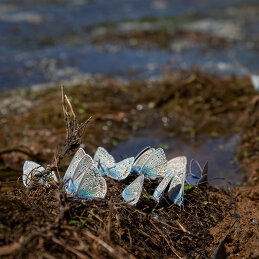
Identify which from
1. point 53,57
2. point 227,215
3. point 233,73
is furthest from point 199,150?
point 53,57

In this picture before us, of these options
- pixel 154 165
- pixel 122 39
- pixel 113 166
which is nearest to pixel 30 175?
pixel 113 166

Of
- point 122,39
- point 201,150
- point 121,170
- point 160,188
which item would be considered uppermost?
point 122,39

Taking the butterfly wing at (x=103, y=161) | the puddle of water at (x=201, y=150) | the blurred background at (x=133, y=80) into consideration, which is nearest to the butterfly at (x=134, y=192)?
the butterfly wing at (x=103, y=161)

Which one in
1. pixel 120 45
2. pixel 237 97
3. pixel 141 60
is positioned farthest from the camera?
pixel 120 45

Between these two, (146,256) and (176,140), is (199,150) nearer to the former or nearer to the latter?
(176,140)

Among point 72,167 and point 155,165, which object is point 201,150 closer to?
point 155,165

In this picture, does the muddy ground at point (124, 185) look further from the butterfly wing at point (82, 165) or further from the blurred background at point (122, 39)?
the blurred background at point (122, 39)

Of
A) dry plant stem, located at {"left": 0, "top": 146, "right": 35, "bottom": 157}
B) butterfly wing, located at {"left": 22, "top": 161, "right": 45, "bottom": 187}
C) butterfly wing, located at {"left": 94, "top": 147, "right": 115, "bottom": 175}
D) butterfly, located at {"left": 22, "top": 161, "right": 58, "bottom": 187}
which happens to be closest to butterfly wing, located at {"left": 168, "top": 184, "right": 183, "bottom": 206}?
butterfly wing, located at {"left": 94, "top": 147, "right": 115, "bottom": 175}
